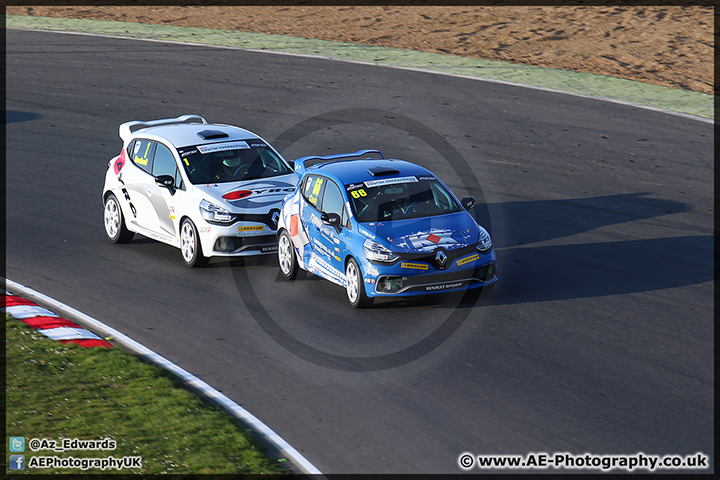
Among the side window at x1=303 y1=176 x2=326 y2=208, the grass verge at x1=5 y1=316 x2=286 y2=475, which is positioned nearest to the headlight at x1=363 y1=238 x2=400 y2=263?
the side window at x1=303 y1=176 x2=326 y2=208

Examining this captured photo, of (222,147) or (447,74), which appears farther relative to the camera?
(447,74)

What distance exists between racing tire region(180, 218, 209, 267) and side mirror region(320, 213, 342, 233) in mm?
2309

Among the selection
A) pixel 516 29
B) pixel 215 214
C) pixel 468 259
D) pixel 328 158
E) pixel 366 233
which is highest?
pixel 516 29

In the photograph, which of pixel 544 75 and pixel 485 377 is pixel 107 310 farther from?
pixel 544 75

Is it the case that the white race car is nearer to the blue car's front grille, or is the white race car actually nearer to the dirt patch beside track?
the blue car's front grille

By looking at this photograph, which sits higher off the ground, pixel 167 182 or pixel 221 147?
pixel 221 147

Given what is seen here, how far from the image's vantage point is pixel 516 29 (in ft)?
91.9

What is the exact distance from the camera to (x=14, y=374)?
964cm

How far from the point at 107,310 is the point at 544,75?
16.3m

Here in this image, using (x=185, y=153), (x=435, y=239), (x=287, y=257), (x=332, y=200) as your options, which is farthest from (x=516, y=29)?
(x=435, y=239)

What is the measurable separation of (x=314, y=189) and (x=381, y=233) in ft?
5.77

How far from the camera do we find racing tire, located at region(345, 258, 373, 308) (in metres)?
11.5

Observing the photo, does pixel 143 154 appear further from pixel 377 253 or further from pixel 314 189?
pixel 377 253

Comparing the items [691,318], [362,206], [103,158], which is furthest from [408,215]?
[103,158]
